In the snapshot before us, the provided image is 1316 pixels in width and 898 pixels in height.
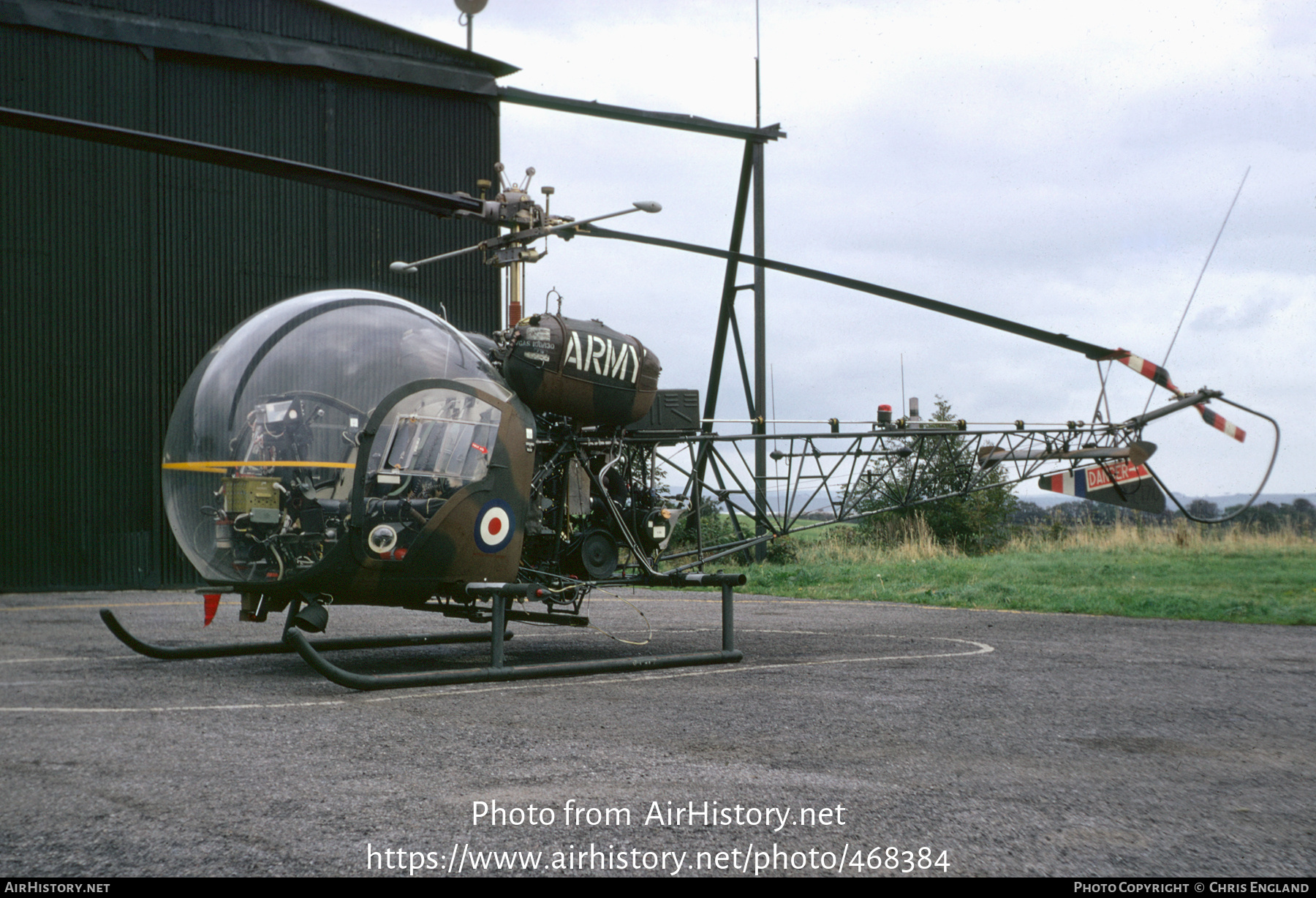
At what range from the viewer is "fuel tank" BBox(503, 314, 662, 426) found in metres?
8.16

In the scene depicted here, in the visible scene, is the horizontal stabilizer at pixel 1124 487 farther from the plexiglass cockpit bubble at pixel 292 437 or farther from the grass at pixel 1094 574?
the plexiglass cockpit bubble at pixel 292 437

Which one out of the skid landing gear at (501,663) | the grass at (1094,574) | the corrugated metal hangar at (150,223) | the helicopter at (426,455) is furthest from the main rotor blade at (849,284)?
the corrugated metal hangar at (150,223)

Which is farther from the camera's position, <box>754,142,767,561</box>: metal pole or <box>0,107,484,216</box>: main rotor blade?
<box>754,142,767,561</box>: metal pole

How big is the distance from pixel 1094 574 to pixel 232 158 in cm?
1538

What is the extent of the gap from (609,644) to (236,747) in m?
5.19

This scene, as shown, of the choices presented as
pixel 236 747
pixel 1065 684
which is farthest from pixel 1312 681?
pixel 236 747

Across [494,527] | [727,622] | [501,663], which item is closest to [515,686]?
[501,663]

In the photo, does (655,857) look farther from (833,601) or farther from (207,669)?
(833,601)

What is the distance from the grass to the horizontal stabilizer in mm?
1883

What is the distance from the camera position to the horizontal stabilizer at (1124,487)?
11617mm

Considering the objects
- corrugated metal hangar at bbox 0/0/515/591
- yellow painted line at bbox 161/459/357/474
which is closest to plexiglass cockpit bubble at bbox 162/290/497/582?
yellow painted line at bbox 161/459/357/474

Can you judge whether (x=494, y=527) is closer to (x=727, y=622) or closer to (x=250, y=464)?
(x=250, y=464)

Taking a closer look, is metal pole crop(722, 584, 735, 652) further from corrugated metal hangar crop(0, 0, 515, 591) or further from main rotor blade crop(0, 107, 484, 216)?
corrugated metal hangar crop(0, 0, 515, 591)

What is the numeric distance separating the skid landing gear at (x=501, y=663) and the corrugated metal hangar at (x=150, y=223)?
1103cm
